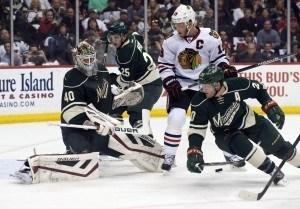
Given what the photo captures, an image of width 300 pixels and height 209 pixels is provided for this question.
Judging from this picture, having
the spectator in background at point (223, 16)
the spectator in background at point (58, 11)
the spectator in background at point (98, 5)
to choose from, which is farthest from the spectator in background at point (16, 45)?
the spectator in background at point (223, 16)

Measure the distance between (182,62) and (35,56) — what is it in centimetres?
382

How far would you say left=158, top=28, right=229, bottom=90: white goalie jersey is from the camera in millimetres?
6152

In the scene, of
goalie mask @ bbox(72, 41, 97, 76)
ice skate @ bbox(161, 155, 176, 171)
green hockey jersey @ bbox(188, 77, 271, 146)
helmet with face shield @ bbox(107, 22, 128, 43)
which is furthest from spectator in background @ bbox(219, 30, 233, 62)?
green hockey jersey @ bbox(188, 77, 271, 146)

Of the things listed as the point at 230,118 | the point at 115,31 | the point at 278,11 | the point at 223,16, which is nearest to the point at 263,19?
the point at 278,11

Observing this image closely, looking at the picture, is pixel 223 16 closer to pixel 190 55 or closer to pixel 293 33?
pixel 293 33

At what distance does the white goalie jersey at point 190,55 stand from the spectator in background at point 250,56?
421 centimetres

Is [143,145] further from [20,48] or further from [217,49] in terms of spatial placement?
[20,48]

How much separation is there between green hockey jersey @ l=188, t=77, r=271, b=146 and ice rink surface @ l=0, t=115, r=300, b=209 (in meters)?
0.35

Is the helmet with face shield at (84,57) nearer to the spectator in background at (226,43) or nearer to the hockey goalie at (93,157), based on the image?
the hockey goalie at (93,157)

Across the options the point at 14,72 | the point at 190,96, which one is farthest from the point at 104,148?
the point at 14,72

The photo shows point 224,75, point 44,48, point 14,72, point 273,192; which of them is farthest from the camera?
point 44,48

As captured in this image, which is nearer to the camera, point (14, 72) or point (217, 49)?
point (217, 49)

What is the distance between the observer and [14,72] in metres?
9.23

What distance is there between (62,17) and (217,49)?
4.09m
